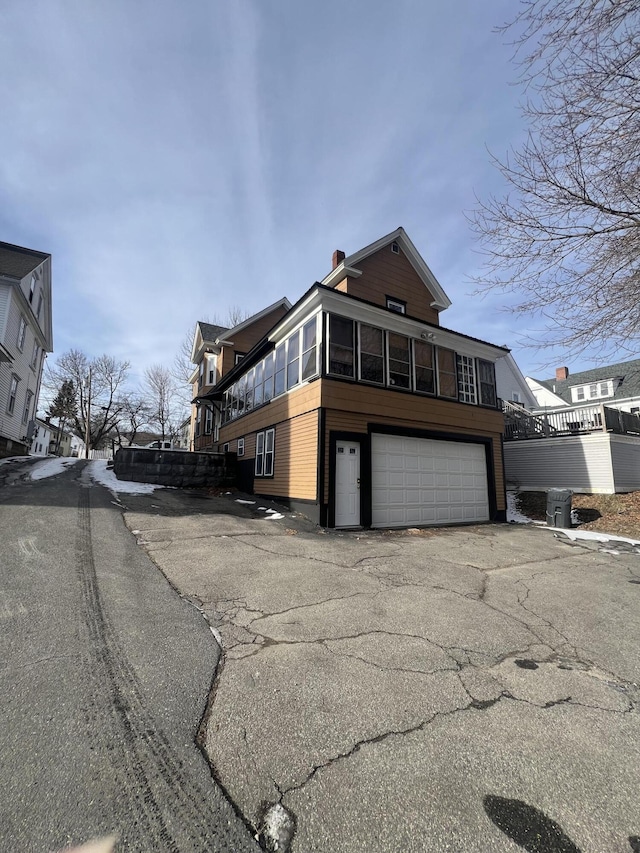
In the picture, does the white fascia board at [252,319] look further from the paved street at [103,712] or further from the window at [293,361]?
the paved street at [103,712]

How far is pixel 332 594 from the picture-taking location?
4.36 m

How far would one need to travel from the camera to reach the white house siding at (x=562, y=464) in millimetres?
14617

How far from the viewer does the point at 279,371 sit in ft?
40.4

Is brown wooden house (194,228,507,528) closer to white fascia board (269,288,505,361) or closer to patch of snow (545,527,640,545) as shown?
white fascia board (269,288,505,361)

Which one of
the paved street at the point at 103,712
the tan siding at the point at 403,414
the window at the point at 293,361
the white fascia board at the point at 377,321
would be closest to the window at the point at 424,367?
the white fascia board at the point at 377,321

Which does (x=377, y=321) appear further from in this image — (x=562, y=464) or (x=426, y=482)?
(x=562, y=464)

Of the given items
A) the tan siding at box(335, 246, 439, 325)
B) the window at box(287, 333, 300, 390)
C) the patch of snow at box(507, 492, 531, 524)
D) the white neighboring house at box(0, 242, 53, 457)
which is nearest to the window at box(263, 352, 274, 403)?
the window at box(287, 333, 300, 390)

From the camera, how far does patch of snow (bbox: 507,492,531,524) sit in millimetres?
12656

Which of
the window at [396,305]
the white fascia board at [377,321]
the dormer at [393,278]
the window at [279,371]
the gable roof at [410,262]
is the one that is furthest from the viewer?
the window at [396,305]

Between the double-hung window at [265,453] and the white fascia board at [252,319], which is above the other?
the white fascia board at [252,319]

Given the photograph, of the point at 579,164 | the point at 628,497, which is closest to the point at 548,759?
the point at 579,164

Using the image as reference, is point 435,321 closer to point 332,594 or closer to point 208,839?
point 332,594

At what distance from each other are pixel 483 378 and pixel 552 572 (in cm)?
880

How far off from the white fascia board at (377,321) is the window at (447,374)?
0.28 meters
